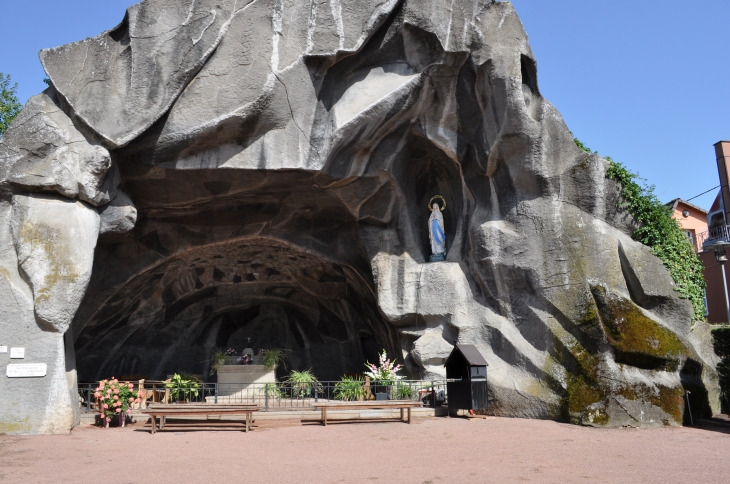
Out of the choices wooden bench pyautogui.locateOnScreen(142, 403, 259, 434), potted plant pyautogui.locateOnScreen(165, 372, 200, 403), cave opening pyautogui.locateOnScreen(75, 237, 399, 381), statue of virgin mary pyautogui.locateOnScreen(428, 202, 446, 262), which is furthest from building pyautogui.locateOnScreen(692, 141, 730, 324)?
wooden bench pyautogui.locateOnScreen(142, 403, 259, 434)

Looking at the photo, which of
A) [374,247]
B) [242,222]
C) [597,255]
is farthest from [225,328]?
[597,255]

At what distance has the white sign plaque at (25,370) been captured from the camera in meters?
11.0

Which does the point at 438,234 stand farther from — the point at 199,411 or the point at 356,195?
the point at 199,411

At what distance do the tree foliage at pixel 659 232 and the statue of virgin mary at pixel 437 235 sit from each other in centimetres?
398

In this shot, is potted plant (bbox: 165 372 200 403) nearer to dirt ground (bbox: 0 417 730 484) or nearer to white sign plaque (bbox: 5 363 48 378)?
dirt ground (bbox: 0 417 730 484)

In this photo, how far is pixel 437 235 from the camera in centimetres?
1572

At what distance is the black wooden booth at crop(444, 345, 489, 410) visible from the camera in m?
12.3

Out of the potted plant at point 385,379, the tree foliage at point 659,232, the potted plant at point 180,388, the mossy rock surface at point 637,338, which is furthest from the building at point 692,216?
the potted plant at point 180,388

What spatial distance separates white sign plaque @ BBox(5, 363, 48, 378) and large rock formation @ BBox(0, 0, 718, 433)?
0.17 m

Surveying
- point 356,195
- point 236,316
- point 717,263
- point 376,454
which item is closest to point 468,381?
point 376,454

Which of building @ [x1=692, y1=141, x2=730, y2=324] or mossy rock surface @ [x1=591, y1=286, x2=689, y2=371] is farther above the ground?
building @ [x1=692, y1=141, x2=730, y2=324]

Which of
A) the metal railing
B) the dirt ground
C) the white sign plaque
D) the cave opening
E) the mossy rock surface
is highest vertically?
the cave opening

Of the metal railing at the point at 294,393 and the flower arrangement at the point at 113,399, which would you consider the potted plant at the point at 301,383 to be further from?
the flower arrangement at the point at 113,399

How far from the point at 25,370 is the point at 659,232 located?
1287 cm
